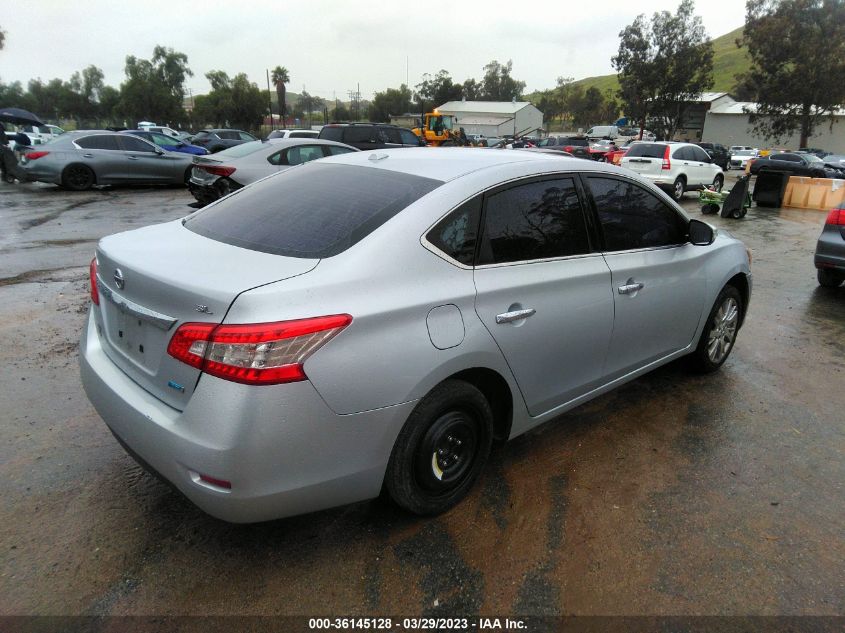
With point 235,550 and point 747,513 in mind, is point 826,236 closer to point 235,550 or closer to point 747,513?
point 747,513

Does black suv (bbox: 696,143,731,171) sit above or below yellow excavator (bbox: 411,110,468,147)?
below

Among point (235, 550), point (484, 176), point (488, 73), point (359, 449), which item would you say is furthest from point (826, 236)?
point (488, 73)

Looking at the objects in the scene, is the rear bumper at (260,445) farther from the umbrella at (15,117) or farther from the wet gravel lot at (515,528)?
the umbrella at (15,117)

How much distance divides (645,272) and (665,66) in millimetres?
49565

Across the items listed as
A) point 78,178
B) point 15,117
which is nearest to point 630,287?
point 78,178

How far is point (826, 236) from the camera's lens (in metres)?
6.53

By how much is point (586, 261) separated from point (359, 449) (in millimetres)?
1672

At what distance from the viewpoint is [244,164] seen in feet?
32.4

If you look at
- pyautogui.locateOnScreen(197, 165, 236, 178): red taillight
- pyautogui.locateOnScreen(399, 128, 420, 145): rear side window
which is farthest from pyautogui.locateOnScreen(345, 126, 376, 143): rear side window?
pyautogui.locateOnScreen(197, 165, 236, 178): red taillight

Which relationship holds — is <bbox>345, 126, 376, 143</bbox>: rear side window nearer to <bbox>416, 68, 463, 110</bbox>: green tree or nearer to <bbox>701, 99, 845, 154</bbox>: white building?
<bbox>701, 99, 845, 154</bbox>: white building

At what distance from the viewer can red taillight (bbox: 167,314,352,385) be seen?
196cm

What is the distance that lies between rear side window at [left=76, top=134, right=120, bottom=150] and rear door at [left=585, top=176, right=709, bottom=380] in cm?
1523

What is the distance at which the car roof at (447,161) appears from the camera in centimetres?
287

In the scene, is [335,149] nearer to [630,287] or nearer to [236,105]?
[630,287]
